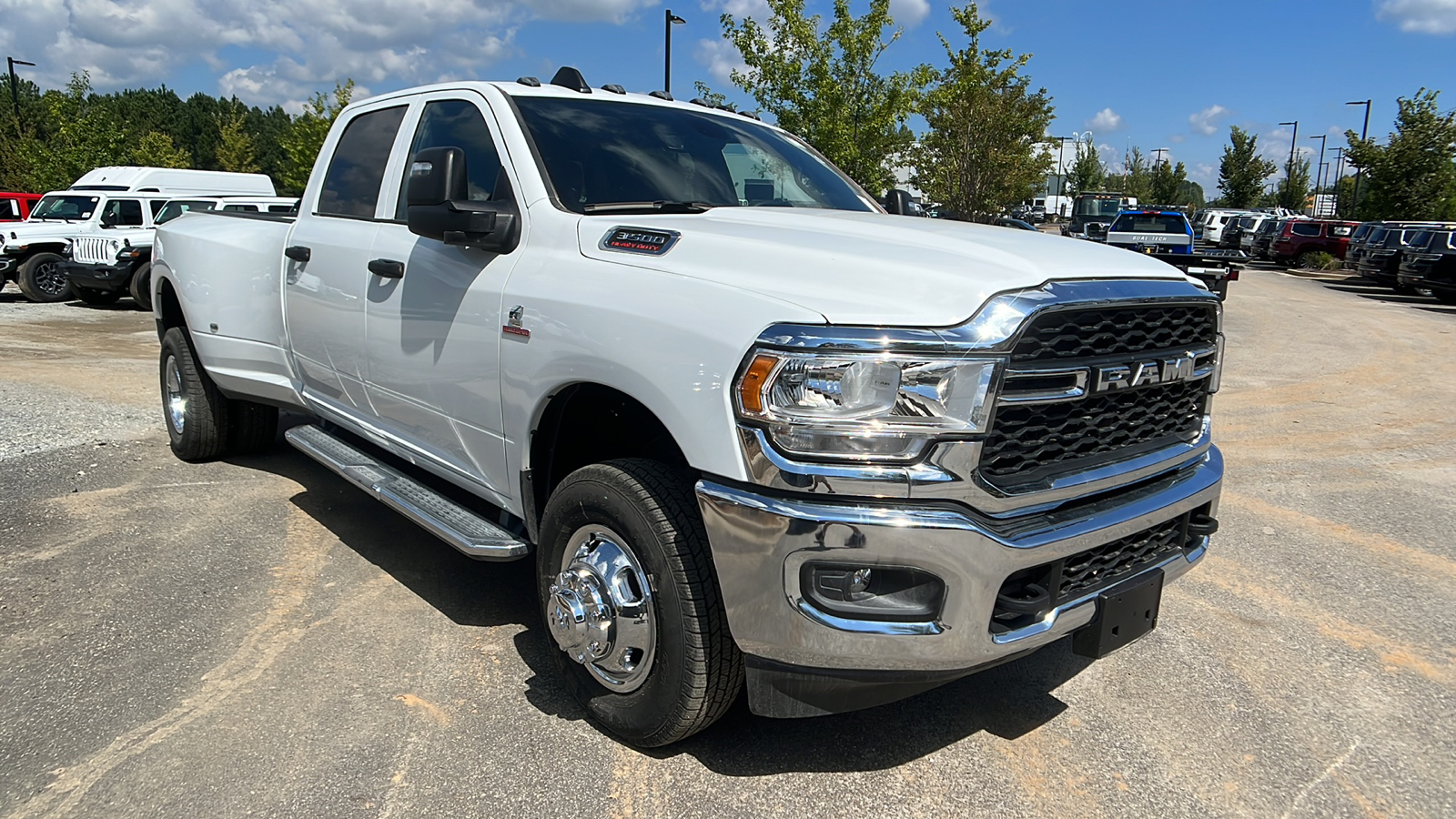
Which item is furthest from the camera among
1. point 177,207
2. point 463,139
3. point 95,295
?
point 177,207

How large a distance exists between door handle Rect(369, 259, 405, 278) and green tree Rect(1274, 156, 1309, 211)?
71.3 meters

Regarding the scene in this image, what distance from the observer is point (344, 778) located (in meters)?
2.78

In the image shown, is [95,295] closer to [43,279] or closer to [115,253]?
[115,253]

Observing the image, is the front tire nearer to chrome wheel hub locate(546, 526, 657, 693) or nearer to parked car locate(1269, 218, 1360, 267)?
chrome wheel hub locate(546, 526, 657, 693)

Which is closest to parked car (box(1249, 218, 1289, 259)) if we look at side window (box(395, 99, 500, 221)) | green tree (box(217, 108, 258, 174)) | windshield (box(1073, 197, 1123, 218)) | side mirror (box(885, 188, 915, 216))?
windshield (box(1073, 197, 1123, 218))

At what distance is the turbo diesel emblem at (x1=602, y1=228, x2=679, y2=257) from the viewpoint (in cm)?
291

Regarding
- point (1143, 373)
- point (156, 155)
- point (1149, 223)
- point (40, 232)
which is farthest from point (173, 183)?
point (156, 155)

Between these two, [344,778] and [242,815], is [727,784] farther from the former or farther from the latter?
[242,815]

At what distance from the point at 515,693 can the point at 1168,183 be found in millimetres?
68248

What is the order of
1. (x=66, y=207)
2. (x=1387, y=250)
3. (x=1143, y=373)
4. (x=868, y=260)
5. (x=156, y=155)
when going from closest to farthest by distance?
(x=868, y=260)
(x=1143, y=373)
(x=66, y=207)
(x=1387, y=250)
(x=156, y=155)

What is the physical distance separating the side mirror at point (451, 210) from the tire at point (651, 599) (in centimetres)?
89

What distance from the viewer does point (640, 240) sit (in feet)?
9.77

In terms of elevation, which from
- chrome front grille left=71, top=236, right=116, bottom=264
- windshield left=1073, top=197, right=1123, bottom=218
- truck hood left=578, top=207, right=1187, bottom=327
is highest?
windshield left=1073, top=197, right=1123, bottom=218

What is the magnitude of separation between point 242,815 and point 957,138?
2183cm
